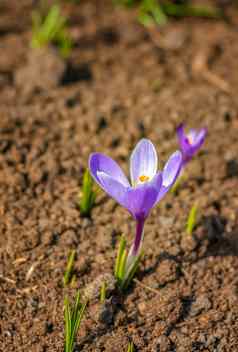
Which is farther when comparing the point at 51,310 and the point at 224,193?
the point at 224,193

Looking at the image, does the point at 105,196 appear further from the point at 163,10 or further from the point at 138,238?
the point at 163,10

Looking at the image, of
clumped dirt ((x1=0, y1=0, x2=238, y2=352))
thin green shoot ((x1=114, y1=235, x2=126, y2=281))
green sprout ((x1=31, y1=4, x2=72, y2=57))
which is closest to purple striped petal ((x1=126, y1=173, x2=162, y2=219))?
thin green shoot ((x1=114, y1=235, x2=126, y2=281))

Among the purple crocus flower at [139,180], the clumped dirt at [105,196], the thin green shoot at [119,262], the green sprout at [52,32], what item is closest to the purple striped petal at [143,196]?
the purple crocus flower at [139,180]

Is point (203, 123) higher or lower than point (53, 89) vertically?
lower

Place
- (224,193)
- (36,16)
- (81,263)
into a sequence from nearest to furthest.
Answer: (81,263), (224,193), (36,16)

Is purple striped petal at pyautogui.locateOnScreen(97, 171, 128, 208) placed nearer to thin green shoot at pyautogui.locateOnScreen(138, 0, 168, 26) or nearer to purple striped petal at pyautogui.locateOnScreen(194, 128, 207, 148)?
purple striped petal at pyautogui.locateOnScreen(194, 128, 207, 148)

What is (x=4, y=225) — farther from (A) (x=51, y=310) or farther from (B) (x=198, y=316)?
(B) (x=198, y=316)

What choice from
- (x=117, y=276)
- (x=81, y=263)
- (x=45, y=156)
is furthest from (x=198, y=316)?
(x=45, y=156)
